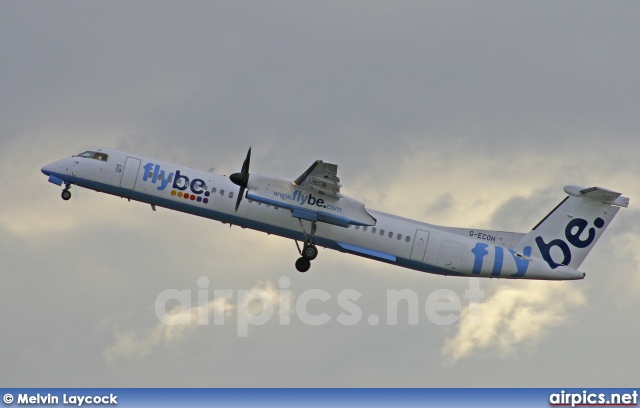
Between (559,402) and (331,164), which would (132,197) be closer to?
(331,164)

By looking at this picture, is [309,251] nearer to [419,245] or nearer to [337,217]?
[337,217]

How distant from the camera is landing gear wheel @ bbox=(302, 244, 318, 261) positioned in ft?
123

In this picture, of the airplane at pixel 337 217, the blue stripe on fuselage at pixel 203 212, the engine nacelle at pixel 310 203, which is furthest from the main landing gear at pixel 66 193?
the engine nacelle at pixel 310 203

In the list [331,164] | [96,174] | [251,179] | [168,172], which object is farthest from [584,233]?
[96,174]

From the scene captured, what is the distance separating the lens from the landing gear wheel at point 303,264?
37531 millimetres

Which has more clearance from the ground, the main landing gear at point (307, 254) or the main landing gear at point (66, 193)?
the main landing gear at point (66, 193)

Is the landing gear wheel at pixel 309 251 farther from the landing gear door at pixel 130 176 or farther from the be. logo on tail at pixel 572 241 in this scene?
the be. logo on tail at pixel 572 241

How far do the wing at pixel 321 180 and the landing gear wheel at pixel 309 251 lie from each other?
235 centimetres

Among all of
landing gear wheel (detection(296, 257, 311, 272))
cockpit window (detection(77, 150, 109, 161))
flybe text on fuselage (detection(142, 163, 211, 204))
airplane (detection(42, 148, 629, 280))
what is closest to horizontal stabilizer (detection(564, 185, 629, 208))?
airplane (detection(42, 148, 629, 280))

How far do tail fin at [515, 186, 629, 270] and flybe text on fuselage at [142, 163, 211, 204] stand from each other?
1307 cm

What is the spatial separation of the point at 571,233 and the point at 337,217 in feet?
33.0

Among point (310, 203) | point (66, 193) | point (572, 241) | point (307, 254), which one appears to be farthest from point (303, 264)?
point (572, 241)

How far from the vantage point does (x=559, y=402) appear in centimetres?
3578

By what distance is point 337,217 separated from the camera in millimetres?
36781
